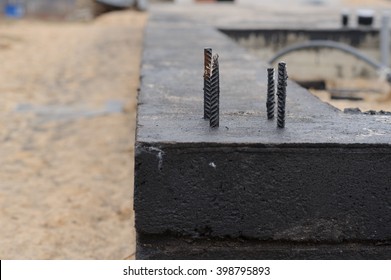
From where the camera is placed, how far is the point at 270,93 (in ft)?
10.3

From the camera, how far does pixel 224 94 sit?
402 centimetres

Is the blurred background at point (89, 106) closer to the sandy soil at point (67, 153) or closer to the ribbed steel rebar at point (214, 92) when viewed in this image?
the sandy soil at point (67, 153)

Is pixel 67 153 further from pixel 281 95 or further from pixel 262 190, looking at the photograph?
pixel 262 190

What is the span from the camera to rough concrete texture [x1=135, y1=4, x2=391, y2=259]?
2795mm

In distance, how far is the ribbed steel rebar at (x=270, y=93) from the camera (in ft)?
10.3

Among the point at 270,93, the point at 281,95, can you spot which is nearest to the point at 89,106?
the point at 270,93

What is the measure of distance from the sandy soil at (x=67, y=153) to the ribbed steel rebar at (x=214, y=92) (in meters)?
1.62

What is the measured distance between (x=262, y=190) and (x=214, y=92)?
17.9 inches

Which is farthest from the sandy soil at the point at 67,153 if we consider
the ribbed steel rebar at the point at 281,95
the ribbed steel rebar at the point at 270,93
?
the ribbed steel rebar at the point at 281,95

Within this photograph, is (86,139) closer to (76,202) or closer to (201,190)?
(76,202)

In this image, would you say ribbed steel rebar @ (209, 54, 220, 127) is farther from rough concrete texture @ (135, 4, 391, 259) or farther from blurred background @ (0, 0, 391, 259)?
blurred background @ (0, 0, 391, 259)

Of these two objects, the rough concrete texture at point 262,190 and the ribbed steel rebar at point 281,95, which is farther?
the ribbed steel rebar at point 281,95

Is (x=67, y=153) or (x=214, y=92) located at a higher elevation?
(x=214, y=92)
